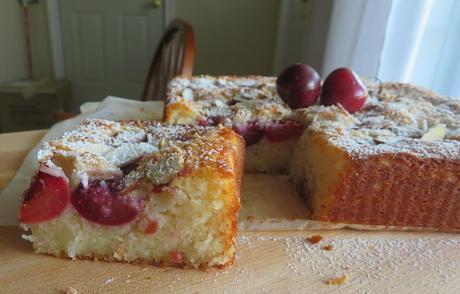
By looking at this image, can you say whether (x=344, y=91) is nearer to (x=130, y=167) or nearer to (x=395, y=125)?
(x=395, y=125)

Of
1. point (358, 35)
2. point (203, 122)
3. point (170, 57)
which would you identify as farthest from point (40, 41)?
point (203, 122)

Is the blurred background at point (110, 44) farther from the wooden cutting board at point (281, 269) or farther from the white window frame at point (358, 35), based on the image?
the wooden cutting board at point (281, 269)

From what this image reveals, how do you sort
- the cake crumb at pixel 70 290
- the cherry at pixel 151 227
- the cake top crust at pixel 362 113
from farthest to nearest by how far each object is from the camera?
the cake top crust at pixel 362 113 → the cherry at pixel 151 227 → the cake crumb at pixel 70 290

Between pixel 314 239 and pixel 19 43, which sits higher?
pixel 314 239

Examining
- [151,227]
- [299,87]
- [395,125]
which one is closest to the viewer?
[151,227]

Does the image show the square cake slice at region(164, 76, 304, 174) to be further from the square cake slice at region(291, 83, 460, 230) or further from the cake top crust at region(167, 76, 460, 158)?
the square cake slice at region(291, 83, 460, 230)

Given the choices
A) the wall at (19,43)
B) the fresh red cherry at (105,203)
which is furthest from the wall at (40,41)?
the fresh red cherry at (105,203)

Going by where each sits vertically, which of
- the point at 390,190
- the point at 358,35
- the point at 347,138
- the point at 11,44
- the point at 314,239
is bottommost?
the point at 11,44
